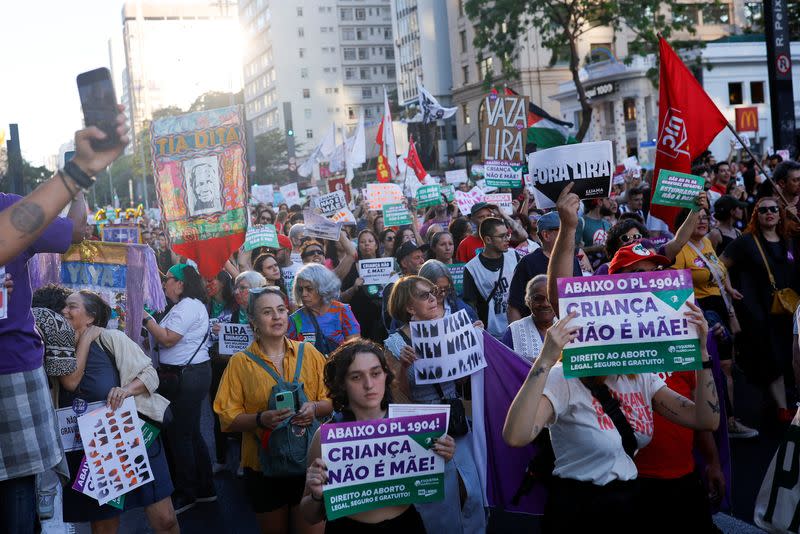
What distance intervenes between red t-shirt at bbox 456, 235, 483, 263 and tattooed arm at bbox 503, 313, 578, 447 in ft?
20.2

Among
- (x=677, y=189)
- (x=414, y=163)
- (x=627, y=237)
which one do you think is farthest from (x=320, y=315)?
(x=414, y=163)

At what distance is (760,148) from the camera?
2013 inches

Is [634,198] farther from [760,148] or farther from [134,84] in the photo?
[134,84]

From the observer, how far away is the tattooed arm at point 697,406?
3783 millimetres

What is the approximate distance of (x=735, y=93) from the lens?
2119 inches

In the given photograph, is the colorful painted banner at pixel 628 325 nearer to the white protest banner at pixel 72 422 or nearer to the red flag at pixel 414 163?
the white protest banner at pixel 72 422

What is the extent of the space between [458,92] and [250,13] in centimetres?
6313

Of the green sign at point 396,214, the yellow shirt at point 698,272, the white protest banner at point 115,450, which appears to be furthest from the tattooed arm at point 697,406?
the green sign at point 396,214

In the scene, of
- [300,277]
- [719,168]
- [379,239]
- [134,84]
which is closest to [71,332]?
[300,277]

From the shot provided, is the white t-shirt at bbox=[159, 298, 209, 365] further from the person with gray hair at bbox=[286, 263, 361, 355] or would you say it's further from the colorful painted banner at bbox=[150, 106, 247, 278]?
the person with gray hair at bbox=[286, 263, 361, 355]

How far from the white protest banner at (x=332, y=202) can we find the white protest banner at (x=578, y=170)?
8892 mm

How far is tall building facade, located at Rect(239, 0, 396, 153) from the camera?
113 meters

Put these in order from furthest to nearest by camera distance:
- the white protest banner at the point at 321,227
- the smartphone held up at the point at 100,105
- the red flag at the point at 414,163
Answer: the red flag at the point at 414,163 → the white protest banner at the point at 321,227 → the smartphone held up at the point at 100,105

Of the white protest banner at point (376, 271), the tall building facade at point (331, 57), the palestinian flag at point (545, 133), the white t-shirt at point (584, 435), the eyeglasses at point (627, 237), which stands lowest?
the white t-shirt at point (584, 435)
